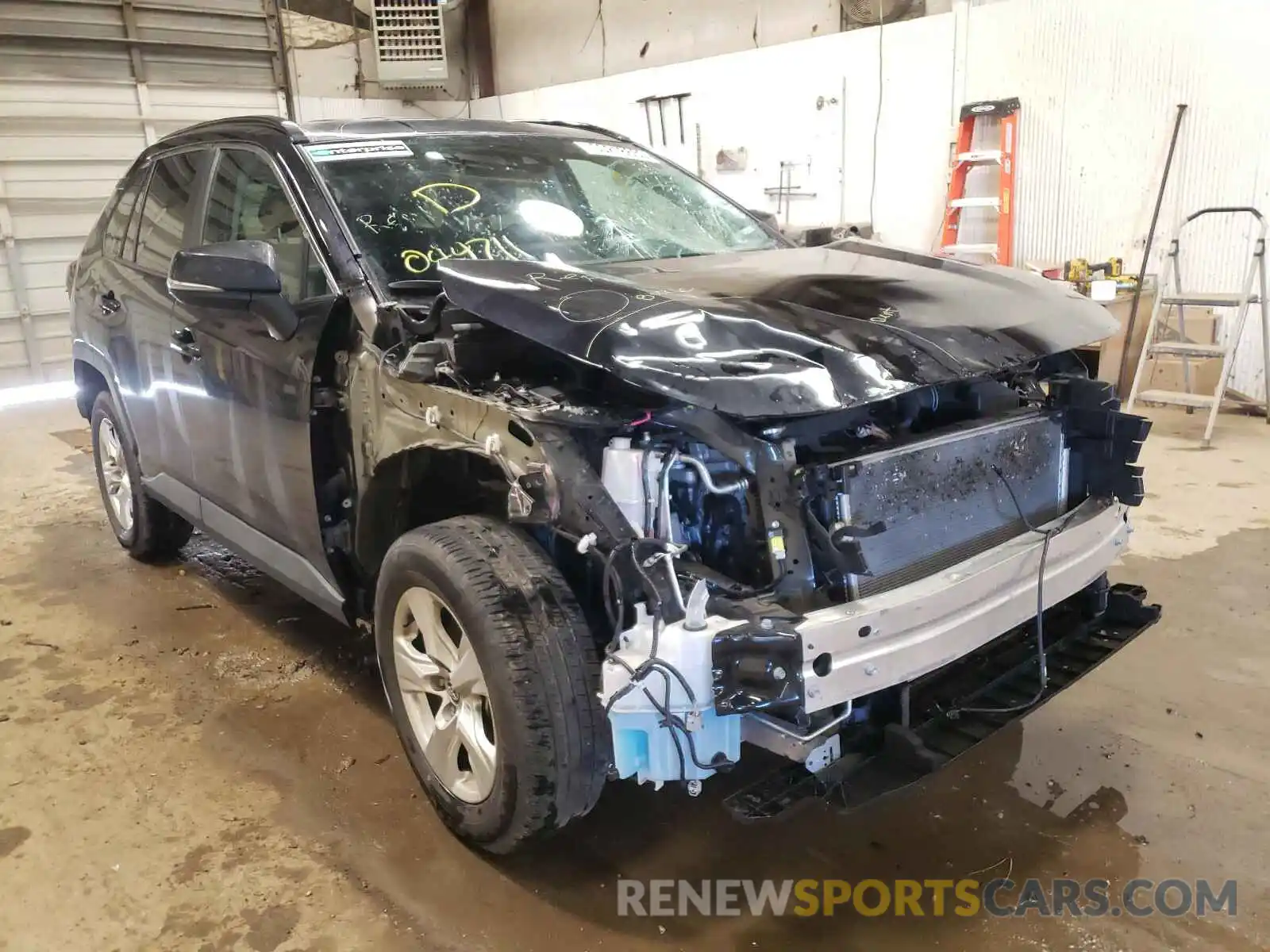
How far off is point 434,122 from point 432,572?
1607 mm

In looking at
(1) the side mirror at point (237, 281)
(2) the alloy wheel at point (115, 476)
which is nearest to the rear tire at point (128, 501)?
(2) the alloy wheel at point (115, 476)

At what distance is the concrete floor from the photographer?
6.39 feet

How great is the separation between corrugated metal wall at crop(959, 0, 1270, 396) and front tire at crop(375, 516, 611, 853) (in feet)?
20.1

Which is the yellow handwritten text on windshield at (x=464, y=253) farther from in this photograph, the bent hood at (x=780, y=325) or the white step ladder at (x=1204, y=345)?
the white step ladder at (x=1204, y=345)

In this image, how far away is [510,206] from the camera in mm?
2668

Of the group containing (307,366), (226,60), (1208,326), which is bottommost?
(1208,326)

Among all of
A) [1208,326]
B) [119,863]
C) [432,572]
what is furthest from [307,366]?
[1208,326]

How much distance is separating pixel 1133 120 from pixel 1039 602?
570 centimetres

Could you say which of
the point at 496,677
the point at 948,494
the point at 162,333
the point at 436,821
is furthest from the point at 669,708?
the point at 162,333

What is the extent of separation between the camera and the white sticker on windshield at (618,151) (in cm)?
315

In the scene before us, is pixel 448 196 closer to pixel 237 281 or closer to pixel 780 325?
pixel 237 281

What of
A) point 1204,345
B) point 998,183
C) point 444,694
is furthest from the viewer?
point 998,183

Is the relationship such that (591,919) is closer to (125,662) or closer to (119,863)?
(119,863)

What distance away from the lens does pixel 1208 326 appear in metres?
6.28
